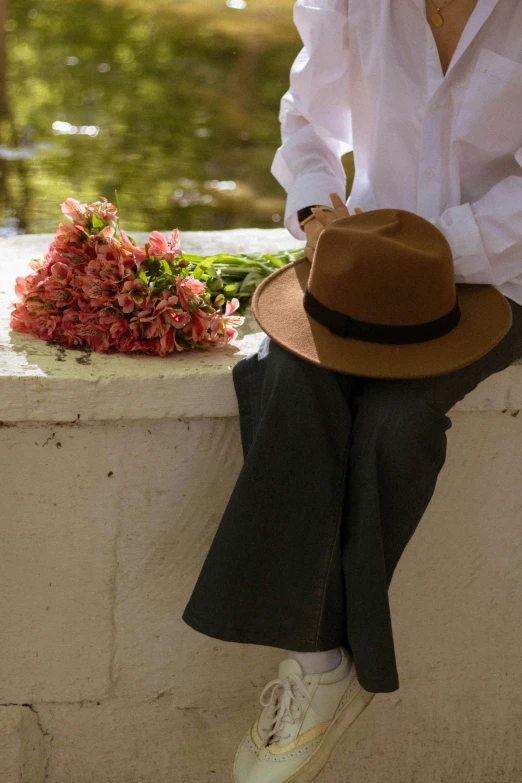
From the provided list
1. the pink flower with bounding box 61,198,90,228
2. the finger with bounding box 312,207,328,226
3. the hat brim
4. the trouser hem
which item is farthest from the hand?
the trouser hem

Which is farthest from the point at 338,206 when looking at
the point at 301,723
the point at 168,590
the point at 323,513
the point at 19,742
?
the point at 19,742

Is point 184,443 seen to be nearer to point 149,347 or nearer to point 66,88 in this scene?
point 149,347

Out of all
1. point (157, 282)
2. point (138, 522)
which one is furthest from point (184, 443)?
point (157, 282)

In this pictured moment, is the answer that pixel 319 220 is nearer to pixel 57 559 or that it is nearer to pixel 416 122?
pixel 416 122

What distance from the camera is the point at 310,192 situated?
1719 mm

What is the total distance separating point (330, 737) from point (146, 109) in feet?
9.16

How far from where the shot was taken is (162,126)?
3.58m

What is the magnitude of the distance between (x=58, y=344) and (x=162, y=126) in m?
2.18

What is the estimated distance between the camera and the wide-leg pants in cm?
135

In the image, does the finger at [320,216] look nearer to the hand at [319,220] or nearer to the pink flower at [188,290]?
the hand at [319,220]

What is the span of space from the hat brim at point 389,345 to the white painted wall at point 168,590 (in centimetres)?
14

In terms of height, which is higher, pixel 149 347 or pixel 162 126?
pixel 149 347

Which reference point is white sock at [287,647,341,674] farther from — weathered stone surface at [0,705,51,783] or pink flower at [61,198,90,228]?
pink flower at [61,198,90,228]

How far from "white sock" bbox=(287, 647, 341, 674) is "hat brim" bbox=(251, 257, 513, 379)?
443 mm
